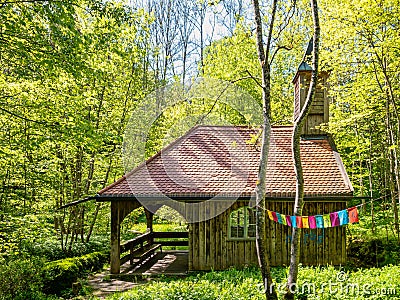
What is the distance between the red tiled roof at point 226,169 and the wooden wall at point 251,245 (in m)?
0.62

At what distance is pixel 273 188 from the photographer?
10633mm

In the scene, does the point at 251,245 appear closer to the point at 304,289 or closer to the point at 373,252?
the point at 304,289

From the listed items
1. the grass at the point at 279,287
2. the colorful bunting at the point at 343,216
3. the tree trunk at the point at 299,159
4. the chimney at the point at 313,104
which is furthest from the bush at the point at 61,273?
the chimney at the point at 313,104

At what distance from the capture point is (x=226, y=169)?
1153cm

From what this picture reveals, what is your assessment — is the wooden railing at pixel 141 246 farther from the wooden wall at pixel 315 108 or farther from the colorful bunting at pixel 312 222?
the wooden wall at pixel 315 108

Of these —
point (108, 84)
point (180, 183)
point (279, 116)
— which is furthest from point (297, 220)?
point (279, 116)

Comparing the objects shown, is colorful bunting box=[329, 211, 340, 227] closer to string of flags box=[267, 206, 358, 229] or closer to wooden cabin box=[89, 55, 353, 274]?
string of flags box=[267, 206, 358, 229]

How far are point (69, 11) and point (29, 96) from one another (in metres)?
2.32

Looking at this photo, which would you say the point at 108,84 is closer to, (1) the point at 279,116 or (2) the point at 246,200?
(2) the point at 246,200

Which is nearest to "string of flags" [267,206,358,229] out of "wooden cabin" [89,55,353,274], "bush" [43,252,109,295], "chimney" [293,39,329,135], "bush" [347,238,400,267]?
"wooden cabin" [89,55,353,274]

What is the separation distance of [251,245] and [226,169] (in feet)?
7.39

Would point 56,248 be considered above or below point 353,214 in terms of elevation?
below

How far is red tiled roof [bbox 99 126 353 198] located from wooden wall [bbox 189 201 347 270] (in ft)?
2.05

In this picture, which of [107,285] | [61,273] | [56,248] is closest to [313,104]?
[107,285]
